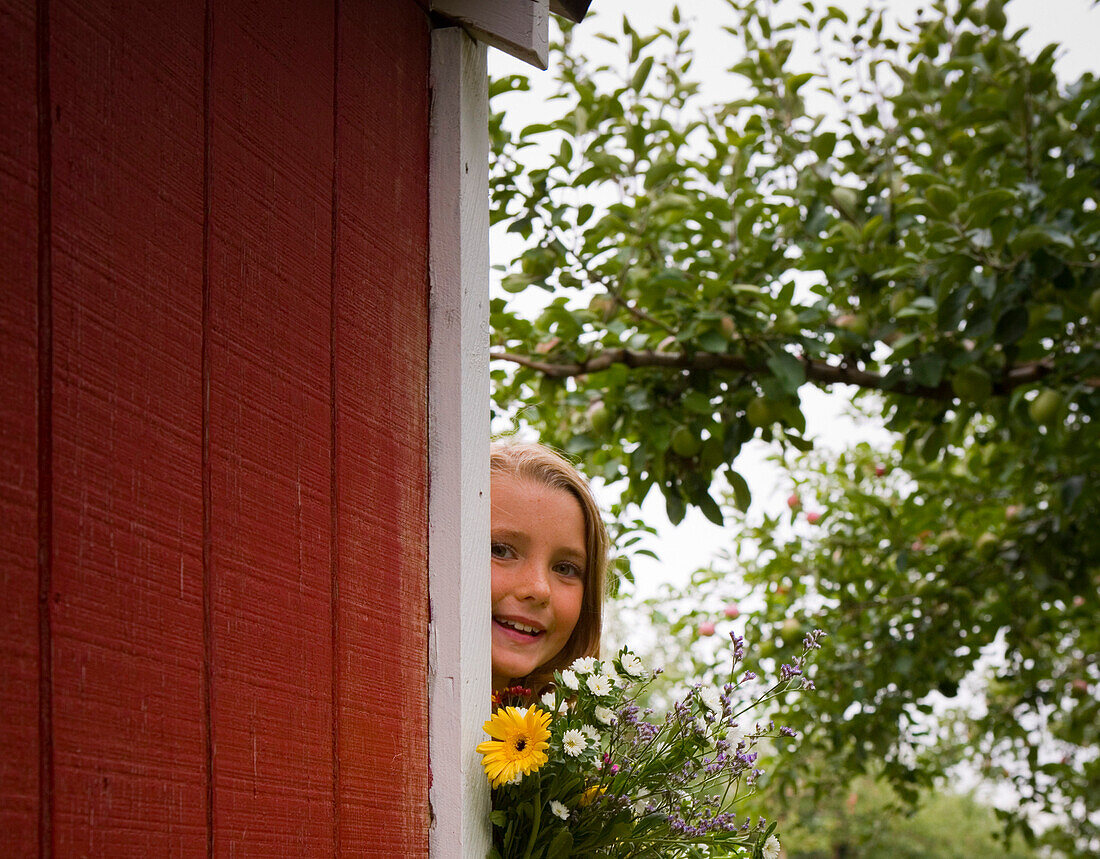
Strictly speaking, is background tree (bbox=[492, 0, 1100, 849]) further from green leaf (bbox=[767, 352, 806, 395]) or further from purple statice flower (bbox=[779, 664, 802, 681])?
purple statice flower (bbox=[779, 664, 802, 681])

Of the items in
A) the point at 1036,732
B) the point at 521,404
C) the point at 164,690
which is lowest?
the point at 1036,732

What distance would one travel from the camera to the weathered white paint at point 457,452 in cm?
130

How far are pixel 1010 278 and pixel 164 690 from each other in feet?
8.10

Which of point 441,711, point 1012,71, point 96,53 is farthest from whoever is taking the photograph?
point 1012,71

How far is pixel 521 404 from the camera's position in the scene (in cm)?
335

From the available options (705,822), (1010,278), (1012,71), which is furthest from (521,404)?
(705,822)

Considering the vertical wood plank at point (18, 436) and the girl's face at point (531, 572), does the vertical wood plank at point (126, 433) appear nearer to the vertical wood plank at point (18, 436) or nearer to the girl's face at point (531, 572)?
the vertical wood plank at point (18, 436)

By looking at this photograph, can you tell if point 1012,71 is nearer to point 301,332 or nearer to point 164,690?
point 301,332

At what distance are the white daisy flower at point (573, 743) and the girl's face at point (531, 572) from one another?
0.98 feet

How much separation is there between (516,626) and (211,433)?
2.38 ft

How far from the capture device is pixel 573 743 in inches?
52.5

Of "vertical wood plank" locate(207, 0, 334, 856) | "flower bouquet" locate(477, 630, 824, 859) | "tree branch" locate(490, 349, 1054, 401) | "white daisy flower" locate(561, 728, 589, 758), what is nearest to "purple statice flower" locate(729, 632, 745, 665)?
"flower bouquet" locate(477, 630, 824, 859)

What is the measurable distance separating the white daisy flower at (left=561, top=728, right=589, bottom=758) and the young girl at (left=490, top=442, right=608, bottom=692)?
0.98 ft

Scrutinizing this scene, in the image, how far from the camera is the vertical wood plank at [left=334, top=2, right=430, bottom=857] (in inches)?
46.5
